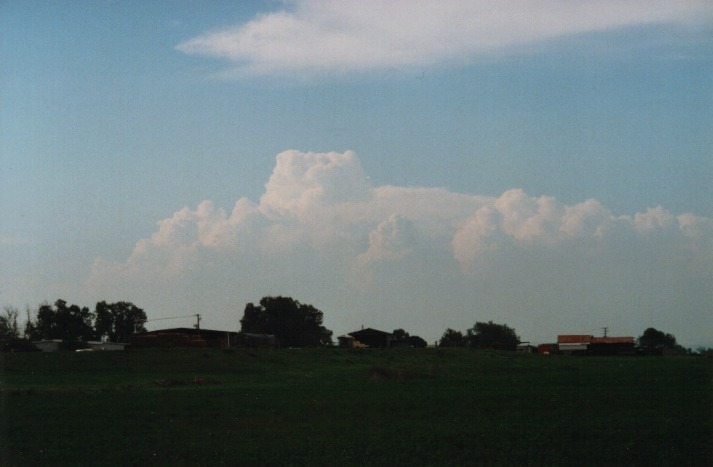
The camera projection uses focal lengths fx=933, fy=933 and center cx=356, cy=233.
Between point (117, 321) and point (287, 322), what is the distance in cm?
3206

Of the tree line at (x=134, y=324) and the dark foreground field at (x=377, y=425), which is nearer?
the dark foreground field at (x=377, y=425)

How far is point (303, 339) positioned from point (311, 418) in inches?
5734

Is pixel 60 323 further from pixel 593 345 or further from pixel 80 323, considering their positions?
pixel 593 345

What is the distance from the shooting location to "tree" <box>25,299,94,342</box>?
166375 millimetres

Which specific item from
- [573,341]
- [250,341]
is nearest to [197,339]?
[250,341]

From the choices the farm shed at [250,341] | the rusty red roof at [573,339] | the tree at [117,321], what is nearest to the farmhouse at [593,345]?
the rusty red roof at [573,339]

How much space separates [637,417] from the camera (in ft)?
111

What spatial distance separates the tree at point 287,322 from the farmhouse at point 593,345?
154ft

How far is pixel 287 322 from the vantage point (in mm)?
181500

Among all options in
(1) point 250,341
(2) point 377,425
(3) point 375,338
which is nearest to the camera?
(2) point 377,425

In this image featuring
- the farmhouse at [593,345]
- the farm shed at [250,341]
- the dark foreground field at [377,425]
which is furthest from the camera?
the farmhouse at [593,345]

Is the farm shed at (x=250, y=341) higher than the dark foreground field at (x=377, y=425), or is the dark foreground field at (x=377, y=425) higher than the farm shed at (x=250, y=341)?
the farm shed at (x=250, y=341)

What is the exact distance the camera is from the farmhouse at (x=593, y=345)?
150 metres

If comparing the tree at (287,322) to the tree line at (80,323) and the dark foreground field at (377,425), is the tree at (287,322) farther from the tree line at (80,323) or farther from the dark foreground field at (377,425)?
the dark foreground field at (377,425)
